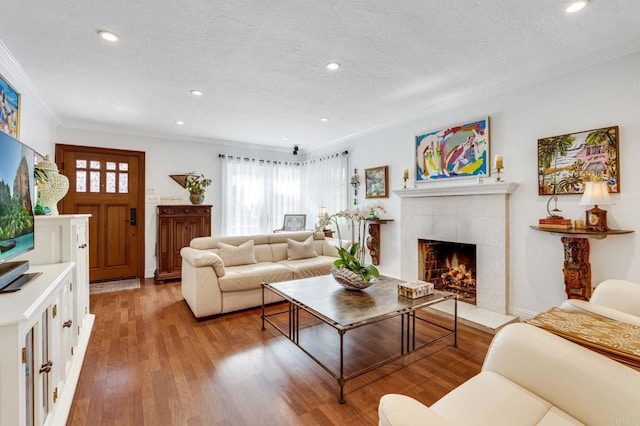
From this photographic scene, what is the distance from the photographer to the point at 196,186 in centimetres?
512

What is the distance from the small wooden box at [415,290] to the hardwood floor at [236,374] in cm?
50

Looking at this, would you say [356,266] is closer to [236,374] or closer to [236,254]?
[236,374]

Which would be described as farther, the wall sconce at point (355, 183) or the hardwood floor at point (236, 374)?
the wall sconce at point (355, 183)

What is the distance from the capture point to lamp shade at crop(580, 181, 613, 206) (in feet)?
7.66

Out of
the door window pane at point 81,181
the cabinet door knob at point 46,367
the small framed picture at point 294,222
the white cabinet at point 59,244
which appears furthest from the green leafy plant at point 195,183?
the cabinet door knob at point 46,367

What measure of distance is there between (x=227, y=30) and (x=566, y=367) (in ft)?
9.09

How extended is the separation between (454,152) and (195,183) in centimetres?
416

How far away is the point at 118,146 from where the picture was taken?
4801mm

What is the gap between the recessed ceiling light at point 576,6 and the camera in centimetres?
187

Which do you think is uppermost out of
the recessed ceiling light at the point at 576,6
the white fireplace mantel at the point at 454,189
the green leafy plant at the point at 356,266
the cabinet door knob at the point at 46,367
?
the recessed ceiling light at the point at 576,6

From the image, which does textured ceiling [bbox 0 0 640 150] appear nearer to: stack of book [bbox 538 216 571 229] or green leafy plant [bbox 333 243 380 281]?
stack of book [bbox 538 216 571 229]

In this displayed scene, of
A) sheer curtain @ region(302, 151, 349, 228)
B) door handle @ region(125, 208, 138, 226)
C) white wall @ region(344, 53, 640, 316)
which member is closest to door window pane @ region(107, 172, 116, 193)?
door handle @ region(125, 208, 138, 226)

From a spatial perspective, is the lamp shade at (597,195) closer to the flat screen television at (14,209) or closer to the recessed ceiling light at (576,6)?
the recessed ceiling light at (576,6)

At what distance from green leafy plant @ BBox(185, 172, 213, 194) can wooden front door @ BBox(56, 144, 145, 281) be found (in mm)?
711
